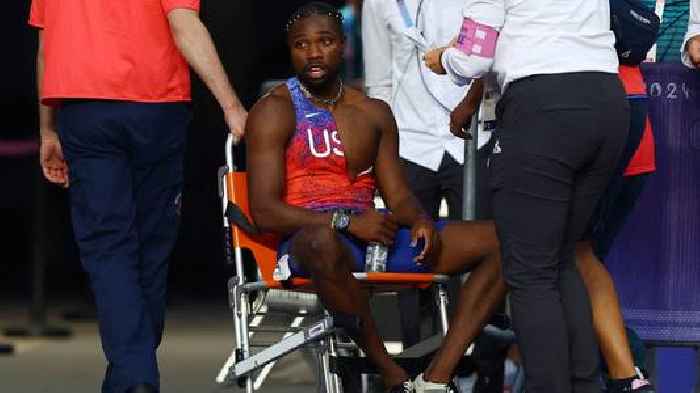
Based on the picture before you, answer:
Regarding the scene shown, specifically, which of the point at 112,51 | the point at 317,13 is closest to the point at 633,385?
the point at 317,13

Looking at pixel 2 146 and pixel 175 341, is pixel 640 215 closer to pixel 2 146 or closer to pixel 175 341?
pixel 175 341

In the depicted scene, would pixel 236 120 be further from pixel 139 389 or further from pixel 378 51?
pixel 378 51

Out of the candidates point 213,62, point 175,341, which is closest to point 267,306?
point 175,341

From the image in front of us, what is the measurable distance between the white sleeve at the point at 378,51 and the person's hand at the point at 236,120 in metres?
1.25

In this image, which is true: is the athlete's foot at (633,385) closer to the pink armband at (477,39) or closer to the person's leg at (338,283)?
the person's leg at (338,283)

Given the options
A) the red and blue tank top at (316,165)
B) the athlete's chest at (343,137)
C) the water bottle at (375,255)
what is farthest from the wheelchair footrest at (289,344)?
the athlete's chest at (343,137)

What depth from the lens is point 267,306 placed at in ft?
28.6

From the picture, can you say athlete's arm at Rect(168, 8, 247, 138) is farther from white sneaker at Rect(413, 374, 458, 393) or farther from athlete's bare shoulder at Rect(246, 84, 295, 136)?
white sneaker at Rect(413, 374, 458, 393)

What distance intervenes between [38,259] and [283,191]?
3552mm

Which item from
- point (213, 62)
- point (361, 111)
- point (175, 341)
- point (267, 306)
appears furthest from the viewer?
point (175, 341)

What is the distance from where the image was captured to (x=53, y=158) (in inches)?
283

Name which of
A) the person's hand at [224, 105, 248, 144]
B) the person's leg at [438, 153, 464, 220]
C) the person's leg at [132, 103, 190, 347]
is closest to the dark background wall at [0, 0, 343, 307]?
the person's leg at [438, 153, 464, 220]

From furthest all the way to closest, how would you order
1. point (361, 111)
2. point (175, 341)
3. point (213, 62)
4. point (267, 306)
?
point (175, 341) → point (267, 306) → point (361, 111) → point (213, 62)

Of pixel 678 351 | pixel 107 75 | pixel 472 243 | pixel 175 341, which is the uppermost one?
pixel 107 75
